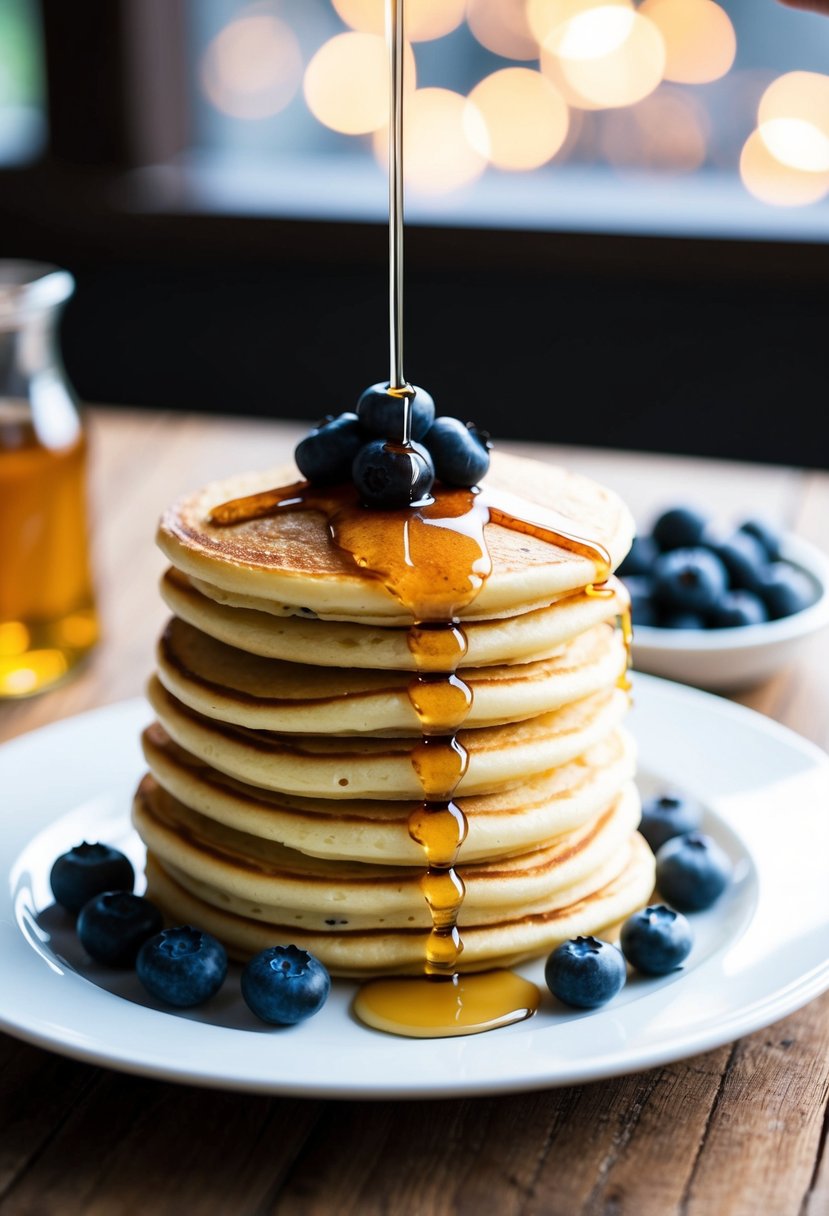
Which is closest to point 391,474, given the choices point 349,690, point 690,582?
point 349,690

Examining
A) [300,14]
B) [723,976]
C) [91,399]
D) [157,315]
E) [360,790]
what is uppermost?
[300,14]

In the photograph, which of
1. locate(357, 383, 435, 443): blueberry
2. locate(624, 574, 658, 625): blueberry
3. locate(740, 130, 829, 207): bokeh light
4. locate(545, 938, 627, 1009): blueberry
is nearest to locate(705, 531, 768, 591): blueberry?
locate(624, 574, 658, 625): blueberry

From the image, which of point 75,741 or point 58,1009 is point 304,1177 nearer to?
point 58,1009

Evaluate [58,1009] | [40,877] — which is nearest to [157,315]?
[40,877]

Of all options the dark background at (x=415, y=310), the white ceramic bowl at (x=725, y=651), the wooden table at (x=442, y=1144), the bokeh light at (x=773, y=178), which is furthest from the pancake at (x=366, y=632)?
the bokeh light at (x=773, y=178)

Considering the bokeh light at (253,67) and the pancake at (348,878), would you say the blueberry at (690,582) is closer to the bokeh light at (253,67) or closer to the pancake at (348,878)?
the pancake at (348,878)

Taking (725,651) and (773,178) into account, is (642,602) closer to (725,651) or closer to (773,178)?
(725,651)
